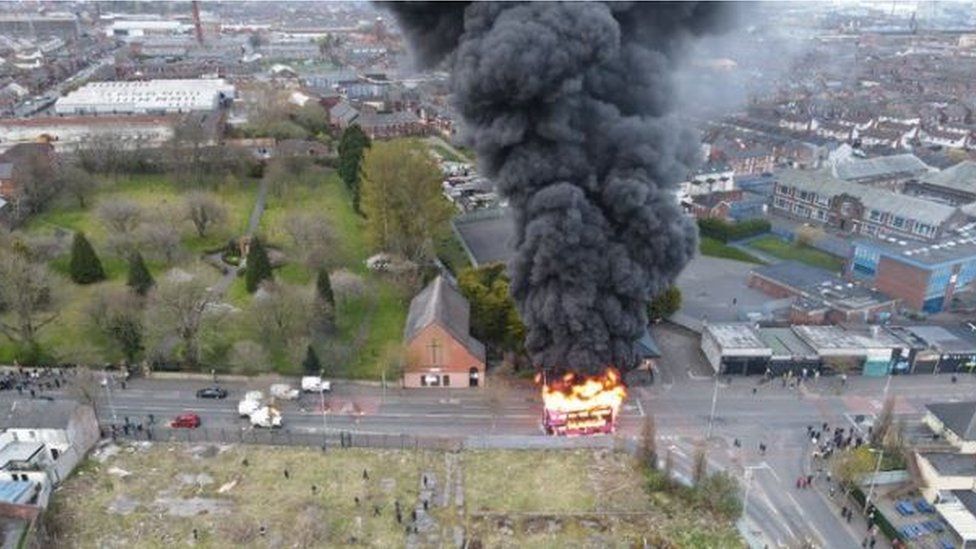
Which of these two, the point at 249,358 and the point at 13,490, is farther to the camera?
the point at 249,358

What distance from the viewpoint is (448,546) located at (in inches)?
959

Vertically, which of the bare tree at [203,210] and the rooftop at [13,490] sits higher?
the bare tree at [203,210]

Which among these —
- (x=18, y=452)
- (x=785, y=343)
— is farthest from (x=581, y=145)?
(x=18, y=452)

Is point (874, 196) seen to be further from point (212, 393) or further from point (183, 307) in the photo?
point (183, 307)

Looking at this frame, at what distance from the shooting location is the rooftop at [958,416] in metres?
29.3

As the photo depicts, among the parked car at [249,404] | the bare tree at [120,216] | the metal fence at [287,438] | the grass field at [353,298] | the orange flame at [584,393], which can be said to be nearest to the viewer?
the orange flame at [584,393]

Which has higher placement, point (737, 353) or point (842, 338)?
point (737, 353)

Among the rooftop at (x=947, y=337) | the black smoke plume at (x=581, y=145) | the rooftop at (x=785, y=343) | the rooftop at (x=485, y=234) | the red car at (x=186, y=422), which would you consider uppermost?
the black smoke plume at (x=581, y=145)

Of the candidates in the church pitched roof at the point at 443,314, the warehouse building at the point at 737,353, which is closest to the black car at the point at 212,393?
the church pitched roof at the point at 443,314

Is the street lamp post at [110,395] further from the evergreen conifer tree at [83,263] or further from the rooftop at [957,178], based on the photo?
the rooftop at [957,178]

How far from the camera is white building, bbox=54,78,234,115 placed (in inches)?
3255

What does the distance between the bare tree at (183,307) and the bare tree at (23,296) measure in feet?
19.0

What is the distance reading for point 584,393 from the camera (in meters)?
29.5

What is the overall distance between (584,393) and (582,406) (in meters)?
0.97
